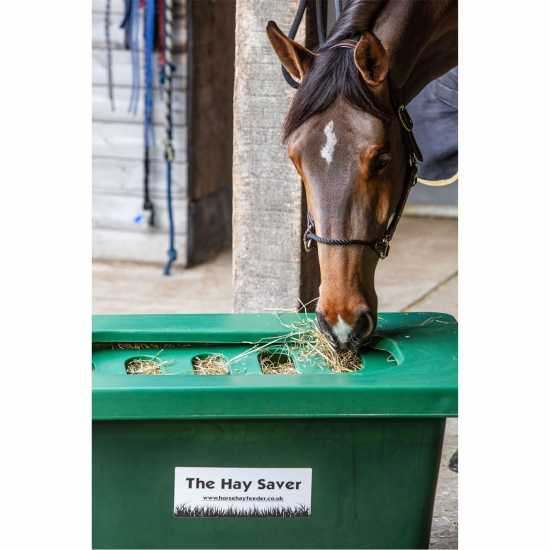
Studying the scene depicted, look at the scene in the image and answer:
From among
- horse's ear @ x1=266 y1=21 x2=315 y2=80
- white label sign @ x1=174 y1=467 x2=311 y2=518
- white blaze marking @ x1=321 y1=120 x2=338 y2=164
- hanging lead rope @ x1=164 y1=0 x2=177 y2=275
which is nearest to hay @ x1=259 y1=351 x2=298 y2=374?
white label sign @ x1=174 y1=467 x2=311 y2=518

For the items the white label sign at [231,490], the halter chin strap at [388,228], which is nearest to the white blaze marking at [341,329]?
the halter chin strap at [388,228]

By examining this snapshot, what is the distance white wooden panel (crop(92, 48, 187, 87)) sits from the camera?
4840 millimetres

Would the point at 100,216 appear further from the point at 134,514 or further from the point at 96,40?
the point at 134,514

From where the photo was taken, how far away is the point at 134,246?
16.8ft

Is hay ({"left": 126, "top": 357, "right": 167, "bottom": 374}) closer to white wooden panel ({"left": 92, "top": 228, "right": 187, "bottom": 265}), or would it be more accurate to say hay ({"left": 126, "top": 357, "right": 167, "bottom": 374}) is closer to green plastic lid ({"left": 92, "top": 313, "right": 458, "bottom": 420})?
green plastic lid ({"left": 92, "top": 313, "right": 458, "bottom": 420})

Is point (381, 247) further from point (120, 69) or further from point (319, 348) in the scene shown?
point (120, 69)

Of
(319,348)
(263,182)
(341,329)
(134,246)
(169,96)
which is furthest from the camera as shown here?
(134,246)

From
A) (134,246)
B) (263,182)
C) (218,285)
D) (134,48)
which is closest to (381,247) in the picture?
(263,182)

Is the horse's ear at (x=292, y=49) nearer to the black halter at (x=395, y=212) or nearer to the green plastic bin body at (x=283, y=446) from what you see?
the black halter at (x=395, y=212)

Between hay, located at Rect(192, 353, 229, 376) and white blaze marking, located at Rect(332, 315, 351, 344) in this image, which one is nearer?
white blaze marking, located at Rect(332, 315, 351, 344)

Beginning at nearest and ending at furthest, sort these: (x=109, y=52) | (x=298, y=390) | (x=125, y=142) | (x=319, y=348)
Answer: (x=298, y=390)
(x=319, y=348)
(x=109, y=52)
(x=125, y=142)

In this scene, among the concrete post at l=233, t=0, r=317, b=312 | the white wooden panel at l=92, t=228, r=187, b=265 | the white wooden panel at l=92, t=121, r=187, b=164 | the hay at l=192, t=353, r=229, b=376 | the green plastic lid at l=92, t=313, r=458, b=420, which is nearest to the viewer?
the green plastic lid at l=92, t=313, r=458, b=420

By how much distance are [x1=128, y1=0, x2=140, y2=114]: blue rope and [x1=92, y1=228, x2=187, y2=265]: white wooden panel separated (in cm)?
60

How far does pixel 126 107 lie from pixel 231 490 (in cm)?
346
